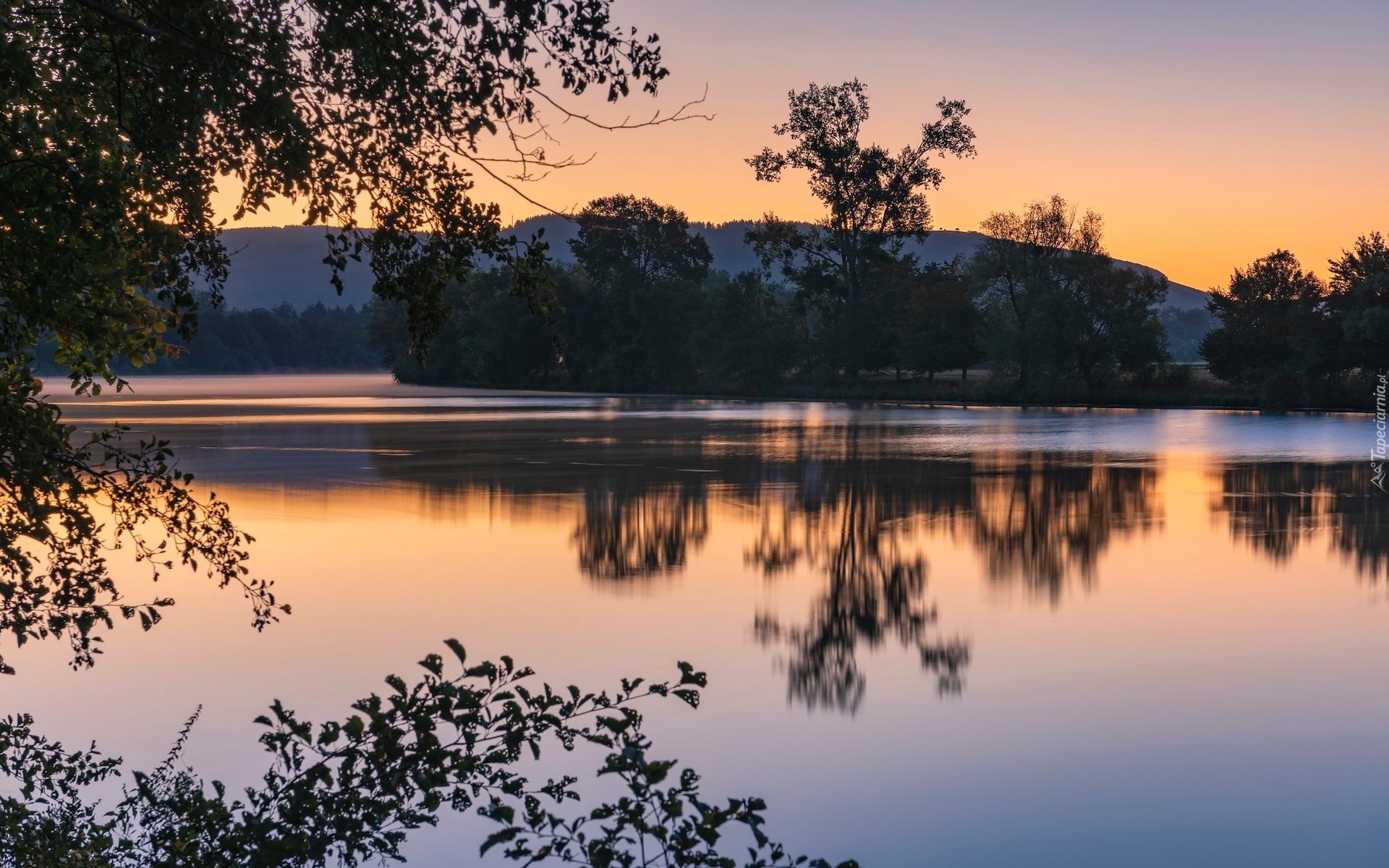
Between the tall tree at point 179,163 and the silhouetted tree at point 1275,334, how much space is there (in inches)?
2861

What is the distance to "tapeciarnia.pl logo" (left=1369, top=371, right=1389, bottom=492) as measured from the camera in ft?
106

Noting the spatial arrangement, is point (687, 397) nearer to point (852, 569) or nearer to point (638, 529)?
point (638, 529)

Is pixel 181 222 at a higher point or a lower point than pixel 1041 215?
lower

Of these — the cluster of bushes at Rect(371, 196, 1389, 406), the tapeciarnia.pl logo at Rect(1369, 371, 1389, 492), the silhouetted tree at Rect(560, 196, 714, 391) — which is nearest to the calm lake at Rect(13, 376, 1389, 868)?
the tapeciarnia.pl logo at Rect(1369, 371, 1389, 492)

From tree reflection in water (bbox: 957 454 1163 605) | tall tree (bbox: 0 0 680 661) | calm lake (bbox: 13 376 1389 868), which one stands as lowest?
calm lake (bbox: 13 376 1389 868)

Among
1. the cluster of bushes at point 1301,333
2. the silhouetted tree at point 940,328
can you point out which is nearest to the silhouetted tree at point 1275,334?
the cluster of bushes at point 1301,333

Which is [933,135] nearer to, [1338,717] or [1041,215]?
[1041,215]

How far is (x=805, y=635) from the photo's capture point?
14.4 meters

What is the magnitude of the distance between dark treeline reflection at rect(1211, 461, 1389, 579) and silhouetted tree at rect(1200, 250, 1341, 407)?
39.9 metres

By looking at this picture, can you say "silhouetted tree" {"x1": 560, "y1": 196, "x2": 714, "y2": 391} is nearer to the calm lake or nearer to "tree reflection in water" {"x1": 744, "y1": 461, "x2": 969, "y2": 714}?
"tree reflection in water" {"x1": 744, "y1": 461, "x2": 969, "y2": 714}

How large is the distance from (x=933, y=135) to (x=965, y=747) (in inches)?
3116

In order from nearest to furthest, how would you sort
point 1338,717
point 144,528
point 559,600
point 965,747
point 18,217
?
point 18,217
point 965,747
point 1338,717
point 559,600
point 144,528

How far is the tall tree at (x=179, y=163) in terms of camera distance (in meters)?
6.34

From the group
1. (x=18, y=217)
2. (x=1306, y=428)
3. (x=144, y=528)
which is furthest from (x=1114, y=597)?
(x=1306, y=428)
